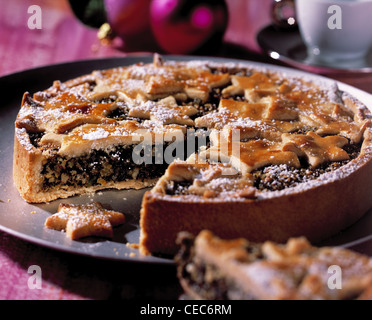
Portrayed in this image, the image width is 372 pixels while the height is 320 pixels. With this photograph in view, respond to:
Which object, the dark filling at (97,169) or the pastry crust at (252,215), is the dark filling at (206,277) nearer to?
the pastry crust at (252,215)

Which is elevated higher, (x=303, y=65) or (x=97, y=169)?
(x=303, y=65)

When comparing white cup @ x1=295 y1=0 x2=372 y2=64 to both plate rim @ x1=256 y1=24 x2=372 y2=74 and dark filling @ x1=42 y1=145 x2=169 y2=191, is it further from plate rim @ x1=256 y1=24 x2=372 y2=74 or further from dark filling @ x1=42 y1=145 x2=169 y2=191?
dark filling @ x1=42 y1=145 x2=169 y2=191

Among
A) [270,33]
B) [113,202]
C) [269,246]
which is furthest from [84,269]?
[270,33]

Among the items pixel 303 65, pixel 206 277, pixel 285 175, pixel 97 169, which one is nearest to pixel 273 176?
pixel 285 175

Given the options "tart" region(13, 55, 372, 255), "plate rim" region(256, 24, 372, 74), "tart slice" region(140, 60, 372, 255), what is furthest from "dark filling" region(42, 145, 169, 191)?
"plate rim" region(256, 24, 372, 74)

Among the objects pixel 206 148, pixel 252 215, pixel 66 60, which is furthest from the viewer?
pixel 66 60

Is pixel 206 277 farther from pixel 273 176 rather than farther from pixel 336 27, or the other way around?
pixel 336 27
